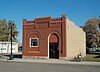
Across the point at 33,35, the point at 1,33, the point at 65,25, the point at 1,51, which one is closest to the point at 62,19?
the point at 65,25

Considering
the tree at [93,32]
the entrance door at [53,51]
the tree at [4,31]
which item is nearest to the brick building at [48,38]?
the entrance door at [53,51]

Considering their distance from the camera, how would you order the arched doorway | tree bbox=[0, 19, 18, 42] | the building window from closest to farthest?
the arched doorway → the building window → tree bbox=[0, 19, 18, 42]

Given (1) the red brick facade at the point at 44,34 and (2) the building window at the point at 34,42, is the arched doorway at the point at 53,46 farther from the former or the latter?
(2) the building window at the point at 34,42

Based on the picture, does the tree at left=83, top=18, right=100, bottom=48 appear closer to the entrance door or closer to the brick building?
the brick building

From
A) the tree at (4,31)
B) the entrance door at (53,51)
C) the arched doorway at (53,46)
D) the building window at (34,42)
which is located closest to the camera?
the arched doorway at (53,46)

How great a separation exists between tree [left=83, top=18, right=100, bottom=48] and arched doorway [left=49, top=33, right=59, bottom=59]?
35.1 metres

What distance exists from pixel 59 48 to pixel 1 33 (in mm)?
53348

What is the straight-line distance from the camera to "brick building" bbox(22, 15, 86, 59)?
3969cm

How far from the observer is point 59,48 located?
40.2 meters

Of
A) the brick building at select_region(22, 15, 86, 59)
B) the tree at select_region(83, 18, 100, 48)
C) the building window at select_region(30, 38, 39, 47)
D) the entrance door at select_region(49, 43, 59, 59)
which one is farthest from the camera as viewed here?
the tree at select_region(83, 18, 100, 48)

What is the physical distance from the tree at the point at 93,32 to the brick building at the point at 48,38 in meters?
31.6

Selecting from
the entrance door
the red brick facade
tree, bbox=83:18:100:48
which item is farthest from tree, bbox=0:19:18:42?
the entrance door

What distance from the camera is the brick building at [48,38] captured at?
39.7 metres

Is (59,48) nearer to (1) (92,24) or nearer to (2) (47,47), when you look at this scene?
(2) (47,47)
